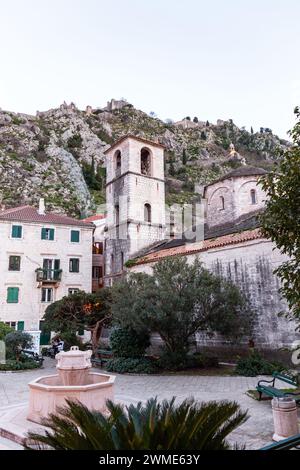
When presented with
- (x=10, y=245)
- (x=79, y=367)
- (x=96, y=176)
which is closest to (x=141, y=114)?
(x=96, y=176)

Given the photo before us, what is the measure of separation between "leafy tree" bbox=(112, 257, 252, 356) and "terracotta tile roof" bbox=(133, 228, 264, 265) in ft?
9.23

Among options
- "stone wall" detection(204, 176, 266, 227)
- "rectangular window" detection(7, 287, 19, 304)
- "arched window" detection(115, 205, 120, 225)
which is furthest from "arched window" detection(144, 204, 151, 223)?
"rectangular window" detection(7, 287, 19, 304)

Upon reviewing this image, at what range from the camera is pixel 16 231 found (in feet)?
88.2

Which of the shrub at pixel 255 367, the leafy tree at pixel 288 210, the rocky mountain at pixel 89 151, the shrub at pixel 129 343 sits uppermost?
the rocky mountain at pixel 89 151

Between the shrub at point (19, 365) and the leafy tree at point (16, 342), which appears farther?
the leafy tree at point (16, 342)

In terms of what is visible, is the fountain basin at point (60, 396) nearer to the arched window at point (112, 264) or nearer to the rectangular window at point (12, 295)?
the rectangular window at point (12, 295)

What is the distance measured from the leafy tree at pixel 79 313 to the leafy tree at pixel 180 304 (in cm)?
330

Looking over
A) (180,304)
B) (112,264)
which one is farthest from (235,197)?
(112,264)

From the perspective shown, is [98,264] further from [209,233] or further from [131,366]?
[131,366]

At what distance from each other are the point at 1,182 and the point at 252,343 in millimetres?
42717

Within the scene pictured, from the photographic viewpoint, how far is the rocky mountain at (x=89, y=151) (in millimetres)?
50969

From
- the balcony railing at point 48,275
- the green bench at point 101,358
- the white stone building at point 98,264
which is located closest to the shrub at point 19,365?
the green bench at point 101,358

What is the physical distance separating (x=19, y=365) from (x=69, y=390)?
36.3 feet

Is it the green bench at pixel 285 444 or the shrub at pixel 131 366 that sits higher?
the green bench at pixel 285 444
